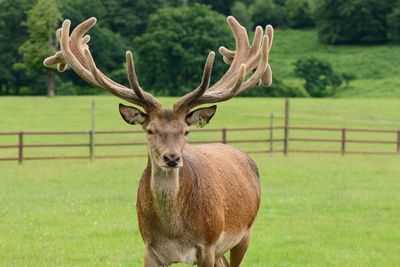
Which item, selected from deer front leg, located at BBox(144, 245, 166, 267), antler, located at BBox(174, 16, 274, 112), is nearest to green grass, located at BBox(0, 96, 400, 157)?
antler, located at BBox(174, 16, 274, 112)

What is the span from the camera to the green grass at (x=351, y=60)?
7788 centimetres

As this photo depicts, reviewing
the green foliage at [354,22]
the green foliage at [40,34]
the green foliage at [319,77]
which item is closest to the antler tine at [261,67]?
the green foliage at [40,34]

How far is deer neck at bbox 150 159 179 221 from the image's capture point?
7.54m

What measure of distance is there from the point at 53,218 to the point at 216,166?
261 inches

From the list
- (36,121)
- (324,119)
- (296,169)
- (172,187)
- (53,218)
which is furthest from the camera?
(324,119)

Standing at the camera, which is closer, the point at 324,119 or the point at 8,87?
the point at 324,119

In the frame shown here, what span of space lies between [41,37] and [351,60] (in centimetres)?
3369

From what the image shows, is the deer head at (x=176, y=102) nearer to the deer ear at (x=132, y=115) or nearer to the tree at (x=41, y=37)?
the deer ear at (x=132, y=115)

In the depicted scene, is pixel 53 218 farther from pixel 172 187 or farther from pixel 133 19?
pixel 133 19

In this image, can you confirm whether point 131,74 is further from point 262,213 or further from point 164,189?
point 262,213

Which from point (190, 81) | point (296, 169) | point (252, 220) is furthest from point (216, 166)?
point (190, 81)

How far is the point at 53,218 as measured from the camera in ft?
48.5

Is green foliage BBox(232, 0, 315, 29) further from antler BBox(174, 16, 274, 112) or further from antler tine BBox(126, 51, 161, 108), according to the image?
antler tine BBox(126, 51, 161, 108)

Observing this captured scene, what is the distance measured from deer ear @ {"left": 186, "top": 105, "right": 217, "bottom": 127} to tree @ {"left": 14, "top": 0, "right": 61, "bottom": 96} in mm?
65382
